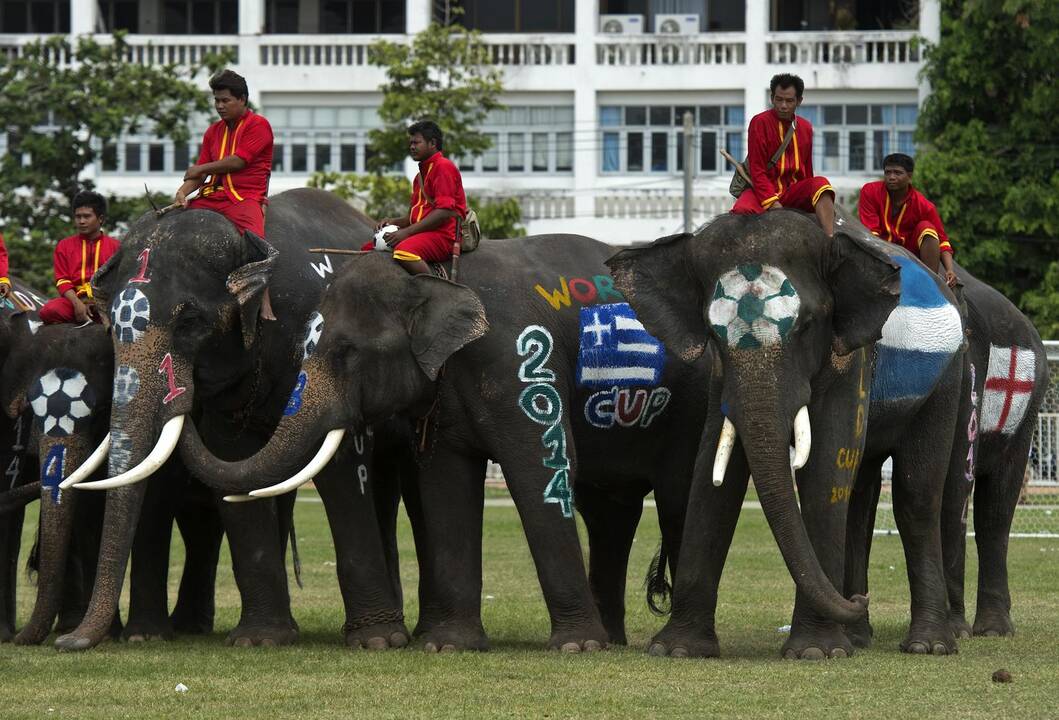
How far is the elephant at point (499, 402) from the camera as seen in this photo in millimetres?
11352

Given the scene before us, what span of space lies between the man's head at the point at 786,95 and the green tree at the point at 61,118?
66.9 feet

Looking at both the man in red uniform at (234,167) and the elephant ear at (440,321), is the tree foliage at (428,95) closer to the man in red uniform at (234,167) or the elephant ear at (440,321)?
the man in red uniform at (234,167)

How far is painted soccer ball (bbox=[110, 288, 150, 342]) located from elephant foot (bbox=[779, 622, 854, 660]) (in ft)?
12.7

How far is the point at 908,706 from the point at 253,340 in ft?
14.8

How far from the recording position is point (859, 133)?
42.4 meters

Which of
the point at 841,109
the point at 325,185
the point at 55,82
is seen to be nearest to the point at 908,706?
the point at 55,82

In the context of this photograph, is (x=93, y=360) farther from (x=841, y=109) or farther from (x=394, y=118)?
(x=841, y=109)

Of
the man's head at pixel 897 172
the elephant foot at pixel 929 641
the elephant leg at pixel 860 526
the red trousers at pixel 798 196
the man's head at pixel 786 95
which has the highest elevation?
the man's head at pixel 786 95

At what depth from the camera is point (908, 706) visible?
29.8ft

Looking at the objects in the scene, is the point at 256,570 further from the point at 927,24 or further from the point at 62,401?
the point at 927,24

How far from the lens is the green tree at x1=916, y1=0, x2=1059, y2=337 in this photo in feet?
121

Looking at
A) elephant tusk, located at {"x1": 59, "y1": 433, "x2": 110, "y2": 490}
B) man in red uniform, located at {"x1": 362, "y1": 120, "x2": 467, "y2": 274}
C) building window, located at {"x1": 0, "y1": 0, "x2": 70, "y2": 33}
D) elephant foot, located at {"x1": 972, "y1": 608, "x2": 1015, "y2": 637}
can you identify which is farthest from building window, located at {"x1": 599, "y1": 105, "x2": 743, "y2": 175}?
elephant tusk, located at {"x1": 59, "y1": 433, "x2": 110, "y2": 490}

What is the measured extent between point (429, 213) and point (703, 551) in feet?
8.42

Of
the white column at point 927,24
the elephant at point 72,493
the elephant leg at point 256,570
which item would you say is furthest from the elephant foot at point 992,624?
the white column at point 927,24
